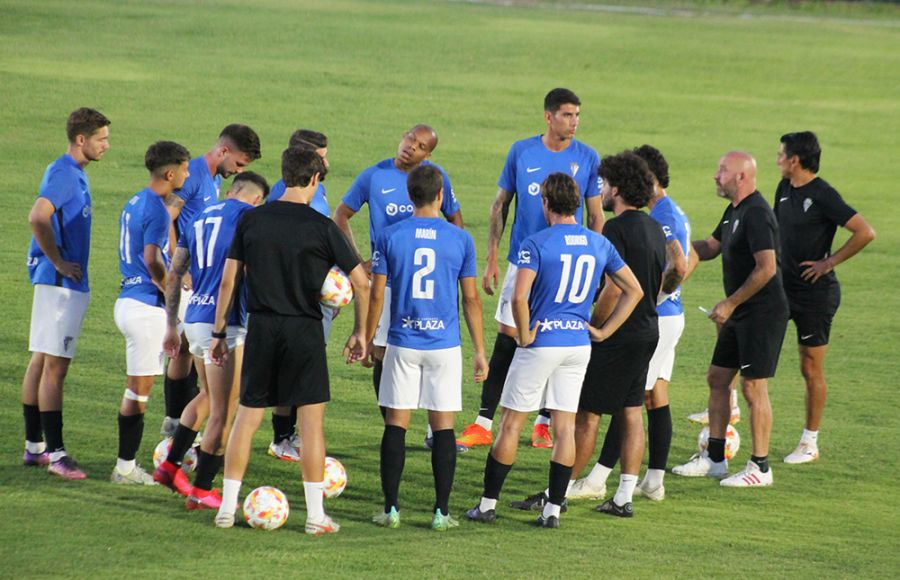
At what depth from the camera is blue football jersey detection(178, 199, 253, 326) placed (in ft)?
26.9

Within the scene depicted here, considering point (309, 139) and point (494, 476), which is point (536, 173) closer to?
point (309, 139)

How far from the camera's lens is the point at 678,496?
9352 millimetres

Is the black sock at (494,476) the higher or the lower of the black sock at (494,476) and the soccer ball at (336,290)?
the lower

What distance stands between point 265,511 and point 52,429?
192 centimetres

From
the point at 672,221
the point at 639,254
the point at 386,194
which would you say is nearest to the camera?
the point at 639,254

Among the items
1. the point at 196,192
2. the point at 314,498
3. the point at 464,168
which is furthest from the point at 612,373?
the point at 464,168

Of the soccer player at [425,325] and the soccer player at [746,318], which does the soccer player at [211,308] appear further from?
the soccer player at [746,318]

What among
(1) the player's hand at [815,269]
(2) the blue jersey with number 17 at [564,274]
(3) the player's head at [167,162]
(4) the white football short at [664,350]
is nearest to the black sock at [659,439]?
(4) the white football short at [664,350]

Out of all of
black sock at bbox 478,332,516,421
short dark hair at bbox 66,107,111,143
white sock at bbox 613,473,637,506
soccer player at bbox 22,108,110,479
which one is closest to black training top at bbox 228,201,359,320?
soccer player at bbox 22,108,110,479

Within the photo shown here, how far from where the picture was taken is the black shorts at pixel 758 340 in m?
9.66

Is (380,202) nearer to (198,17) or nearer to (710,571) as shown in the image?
(710,571)

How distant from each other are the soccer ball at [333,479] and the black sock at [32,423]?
2.07 metres

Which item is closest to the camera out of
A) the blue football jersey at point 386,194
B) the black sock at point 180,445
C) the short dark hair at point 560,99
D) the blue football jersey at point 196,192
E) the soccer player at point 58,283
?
the black sock at point 180,445

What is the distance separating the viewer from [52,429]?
8.86 meters
